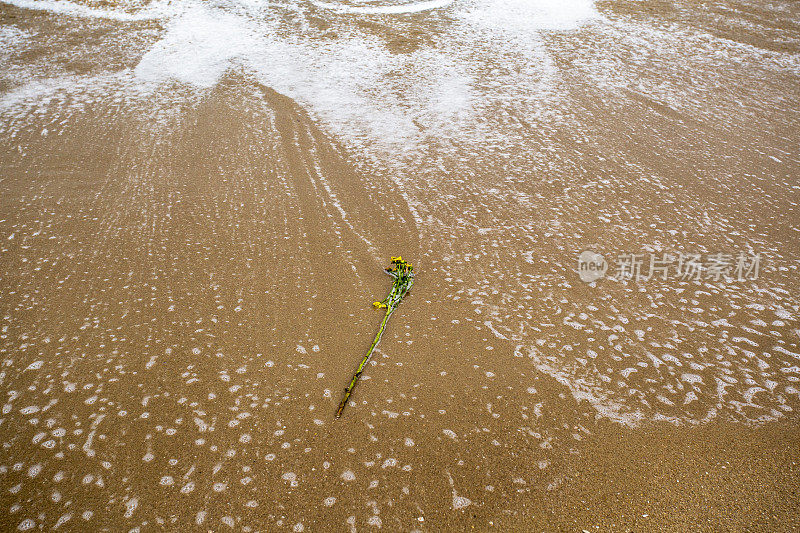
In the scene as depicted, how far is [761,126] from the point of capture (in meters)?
3.04

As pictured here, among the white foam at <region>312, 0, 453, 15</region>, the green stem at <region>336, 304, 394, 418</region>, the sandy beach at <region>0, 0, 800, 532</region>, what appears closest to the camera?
the sandy beach at <region>0, 0, 800, 532</region>

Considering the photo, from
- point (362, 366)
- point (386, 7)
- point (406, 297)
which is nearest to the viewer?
point (362, 366)

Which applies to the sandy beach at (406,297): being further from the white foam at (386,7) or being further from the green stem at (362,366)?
the white foam at (386,7)

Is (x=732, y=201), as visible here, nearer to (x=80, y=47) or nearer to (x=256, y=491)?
(x=256, y=491)

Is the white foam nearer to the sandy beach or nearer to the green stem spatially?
the sandy beach

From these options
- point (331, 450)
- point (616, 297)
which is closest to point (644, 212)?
point (616, 297)

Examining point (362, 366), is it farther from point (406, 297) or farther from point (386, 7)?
point (386, 7)

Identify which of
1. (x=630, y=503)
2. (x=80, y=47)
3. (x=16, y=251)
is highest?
(x=80, y=47)

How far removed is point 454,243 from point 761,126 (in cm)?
231

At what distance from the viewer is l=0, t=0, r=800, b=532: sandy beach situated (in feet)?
4.32

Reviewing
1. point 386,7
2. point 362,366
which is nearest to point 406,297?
point 362,366

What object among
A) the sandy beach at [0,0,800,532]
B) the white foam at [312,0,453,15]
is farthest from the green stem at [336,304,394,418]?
the white foam at [312,0,453,15]

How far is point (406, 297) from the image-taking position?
1900mm

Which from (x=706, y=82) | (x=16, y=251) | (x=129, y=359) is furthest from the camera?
(x=706, y=82)
